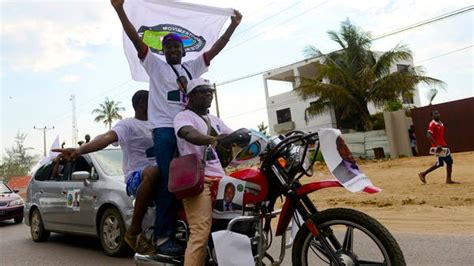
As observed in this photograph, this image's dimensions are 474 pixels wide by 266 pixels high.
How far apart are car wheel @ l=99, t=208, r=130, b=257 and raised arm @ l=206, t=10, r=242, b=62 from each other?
292cm

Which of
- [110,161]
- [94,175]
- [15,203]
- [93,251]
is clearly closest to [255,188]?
[94,175]

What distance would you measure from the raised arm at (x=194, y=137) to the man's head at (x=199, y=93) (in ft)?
1.12

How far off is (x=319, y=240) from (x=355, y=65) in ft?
93.6

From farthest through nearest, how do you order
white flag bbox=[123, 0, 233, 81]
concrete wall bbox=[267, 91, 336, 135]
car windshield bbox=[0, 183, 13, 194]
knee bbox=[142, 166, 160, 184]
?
concrete wall bbox=[267, 91, 336, 135] → car windshield bbox=[0, 183, 13, 194] → white flag bbox=[123, 0, 233, 81] → knee bbox=[142, 166, 160, 184]

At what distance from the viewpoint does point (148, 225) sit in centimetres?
412

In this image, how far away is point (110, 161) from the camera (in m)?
7.33

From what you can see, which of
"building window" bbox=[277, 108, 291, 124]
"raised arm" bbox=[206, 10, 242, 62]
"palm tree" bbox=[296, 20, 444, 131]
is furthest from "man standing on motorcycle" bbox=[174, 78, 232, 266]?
"building window" bbox=[277, 108, 291, 124]

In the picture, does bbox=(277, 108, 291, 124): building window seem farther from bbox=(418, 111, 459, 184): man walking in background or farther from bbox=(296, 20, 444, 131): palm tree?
bbox=(418, 111, 459, 184): man walking in background

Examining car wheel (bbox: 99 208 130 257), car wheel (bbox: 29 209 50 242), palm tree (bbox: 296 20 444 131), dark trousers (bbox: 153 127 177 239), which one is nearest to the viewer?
dark trousers (bbox: 153 127 177 239)

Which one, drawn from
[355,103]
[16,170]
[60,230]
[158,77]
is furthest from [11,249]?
[16,170]

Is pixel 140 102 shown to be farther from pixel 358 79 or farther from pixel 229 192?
pixel 358 79

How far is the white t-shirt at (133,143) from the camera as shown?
4.61m

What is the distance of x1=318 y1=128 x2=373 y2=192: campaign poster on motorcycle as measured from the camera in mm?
2965

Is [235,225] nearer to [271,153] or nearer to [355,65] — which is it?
[271,153]
